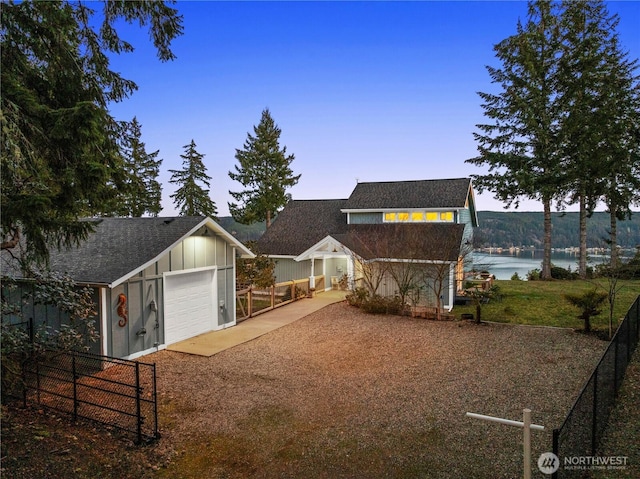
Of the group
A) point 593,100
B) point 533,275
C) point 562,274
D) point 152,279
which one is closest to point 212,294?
point 152,279

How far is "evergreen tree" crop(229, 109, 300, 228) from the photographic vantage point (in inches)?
1496

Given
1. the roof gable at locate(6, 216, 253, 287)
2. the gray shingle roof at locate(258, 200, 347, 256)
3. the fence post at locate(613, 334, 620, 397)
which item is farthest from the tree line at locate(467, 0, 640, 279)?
the roof gable at locate(6, 216, 253, 287)

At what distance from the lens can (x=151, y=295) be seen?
11.0 metres

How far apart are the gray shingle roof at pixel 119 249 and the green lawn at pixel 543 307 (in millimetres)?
11596

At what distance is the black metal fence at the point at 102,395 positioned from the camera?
20.7ft

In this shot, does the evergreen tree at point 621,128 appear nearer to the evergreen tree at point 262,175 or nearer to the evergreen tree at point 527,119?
the evergreen tree at point 527,119

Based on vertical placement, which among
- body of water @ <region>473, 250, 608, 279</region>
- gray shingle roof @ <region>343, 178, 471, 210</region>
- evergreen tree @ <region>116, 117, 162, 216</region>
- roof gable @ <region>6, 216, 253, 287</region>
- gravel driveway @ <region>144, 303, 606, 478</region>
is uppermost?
evergreen tree @ <region>116, 117, 162, 216</region>

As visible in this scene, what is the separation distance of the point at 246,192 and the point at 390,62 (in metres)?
23.7

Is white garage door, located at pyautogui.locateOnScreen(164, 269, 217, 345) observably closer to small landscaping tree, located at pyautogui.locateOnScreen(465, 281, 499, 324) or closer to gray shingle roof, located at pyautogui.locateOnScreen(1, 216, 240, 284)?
gray shingle roof, located at pyautogui.locateOnScreen(1, 216, 240, 284)

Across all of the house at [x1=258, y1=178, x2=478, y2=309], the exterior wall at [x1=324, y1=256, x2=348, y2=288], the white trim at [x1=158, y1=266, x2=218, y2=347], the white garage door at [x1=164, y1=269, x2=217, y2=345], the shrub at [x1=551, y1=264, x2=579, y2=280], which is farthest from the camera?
the shrub at [x1=551, y1=264, x2=579, y2=280]

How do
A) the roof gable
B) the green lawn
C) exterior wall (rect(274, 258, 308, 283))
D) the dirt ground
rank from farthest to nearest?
exterior wall (rect(274, 258, 308, 283)) < the green lawn < the roof gable < the dirt ground

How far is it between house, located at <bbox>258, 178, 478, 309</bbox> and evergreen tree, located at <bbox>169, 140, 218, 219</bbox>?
13768 millimetres

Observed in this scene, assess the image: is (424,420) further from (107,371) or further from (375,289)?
(375,289)

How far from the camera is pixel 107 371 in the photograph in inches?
374
